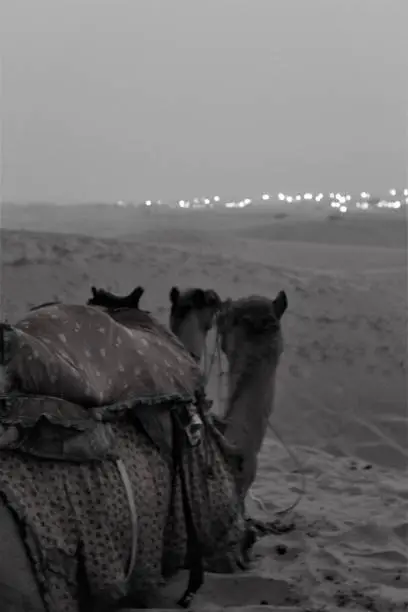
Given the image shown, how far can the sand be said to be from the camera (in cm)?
204

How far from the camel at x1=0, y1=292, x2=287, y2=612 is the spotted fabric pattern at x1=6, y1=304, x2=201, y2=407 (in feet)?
0.05

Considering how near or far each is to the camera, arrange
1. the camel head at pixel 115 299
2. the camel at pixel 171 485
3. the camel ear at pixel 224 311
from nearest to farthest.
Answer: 1. the camel at pixel 171 485
2. the camel head at pixel 115 299
3. the camel ear at pixel 224 311

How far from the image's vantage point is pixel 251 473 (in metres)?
1.96

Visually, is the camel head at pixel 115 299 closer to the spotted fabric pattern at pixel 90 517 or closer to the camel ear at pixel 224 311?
the camel ear at pixel 224 311

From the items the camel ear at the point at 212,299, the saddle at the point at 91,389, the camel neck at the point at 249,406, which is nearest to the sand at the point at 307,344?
the camel neck at the point at 249,406

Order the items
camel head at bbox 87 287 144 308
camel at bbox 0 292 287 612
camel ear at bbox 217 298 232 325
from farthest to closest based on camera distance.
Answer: camel ear at bbox 217 298 232 325, camel head at bbox 87 287 144 308, camel at bbox 0 292 287 612

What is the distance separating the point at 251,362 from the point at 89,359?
566mm

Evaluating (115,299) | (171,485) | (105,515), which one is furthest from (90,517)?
(115,299)

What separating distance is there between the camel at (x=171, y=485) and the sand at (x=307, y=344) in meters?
0.14

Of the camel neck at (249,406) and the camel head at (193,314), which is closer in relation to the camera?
the camel neck at (249,406)

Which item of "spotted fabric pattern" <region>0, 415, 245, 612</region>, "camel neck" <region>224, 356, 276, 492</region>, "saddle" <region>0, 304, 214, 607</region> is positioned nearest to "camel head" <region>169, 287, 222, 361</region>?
"camel neck" <region>224, 356, 276, 492</region>

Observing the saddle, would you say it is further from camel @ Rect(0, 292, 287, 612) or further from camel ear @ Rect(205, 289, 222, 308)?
camel ear @ Rect(205, 289, 222, 308)

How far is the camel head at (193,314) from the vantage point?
6.78 ft

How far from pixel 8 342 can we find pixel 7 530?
0.36m
